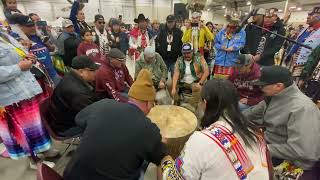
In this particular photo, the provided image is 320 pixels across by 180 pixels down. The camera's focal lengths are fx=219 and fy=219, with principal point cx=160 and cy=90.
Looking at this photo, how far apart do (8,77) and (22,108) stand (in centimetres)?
31

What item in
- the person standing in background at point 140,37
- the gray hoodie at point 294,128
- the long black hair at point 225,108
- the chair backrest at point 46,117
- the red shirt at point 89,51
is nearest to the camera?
the long black hair at point 225,108

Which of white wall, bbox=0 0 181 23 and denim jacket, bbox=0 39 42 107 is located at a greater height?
white wall, bbox=0 0 181 23

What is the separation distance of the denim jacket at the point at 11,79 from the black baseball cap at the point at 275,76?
6.60ft

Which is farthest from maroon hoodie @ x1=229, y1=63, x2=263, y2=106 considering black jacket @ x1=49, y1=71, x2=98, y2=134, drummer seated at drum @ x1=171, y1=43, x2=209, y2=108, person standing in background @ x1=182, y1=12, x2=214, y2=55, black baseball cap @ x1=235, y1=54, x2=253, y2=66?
black jacket @ x1=49, y1=71, x2=98, y2=134

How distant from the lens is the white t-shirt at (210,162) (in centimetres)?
105

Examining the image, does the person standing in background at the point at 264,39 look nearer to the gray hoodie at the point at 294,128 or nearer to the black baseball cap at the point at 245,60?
the black baseball cap at the point at 245,60

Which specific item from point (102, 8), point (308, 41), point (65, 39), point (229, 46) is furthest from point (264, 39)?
point (102, 8)

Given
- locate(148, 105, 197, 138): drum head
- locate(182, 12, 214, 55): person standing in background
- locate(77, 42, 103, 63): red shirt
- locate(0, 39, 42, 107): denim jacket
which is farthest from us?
locate(182, 12, 214, 55): person standing in background

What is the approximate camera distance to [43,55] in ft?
9.45

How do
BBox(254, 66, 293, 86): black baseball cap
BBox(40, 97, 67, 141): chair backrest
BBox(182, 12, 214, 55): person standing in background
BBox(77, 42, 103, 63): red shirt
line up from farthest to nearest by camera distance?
BBox(182, 12, 214, 55): person standing in background
BBox(77, 42, 103, 63): red shirt
BBox(40, 97, 67, 141): chair backrest
BBox(254, 66, 293, 86): black baseball cap

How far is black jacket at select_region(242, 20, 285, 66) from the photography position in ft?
12.0

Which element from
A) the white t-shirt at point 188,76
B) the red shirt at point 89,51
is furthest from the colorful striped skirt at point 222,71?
the red shirt at point 89,51

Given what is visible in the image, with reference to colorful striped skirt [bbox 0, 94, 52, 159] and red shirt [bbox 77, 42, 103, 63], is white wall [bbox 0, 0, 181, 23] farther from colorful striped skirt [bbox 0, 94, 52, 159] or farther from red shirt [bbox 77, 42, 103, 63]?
colorful striped skirt [bbox 0, 94, 52, 159]

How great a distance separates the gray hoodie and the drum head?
664mm
